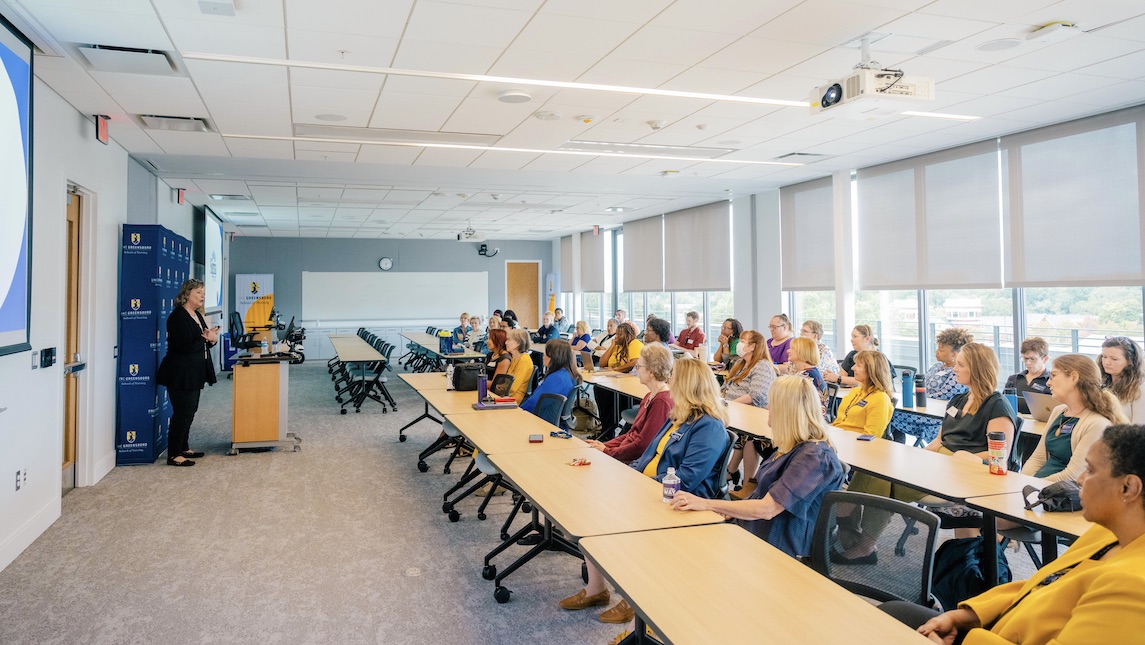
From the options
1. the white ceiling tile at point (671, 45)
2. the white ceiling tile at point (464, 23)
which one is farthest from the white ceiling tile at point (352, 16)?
the white ceiling tile at point (671, 45)

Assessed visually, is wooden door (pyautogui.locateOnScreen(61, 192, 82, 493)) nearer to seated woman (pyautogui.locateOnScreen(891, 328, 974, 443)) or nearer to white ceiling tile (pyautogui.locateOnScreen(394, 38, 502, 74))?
white ceiling tile (pyautogui.locateOnScreen(394, 38, 502, 74))

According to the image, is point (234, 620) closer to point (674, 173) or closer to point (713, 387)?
point (713, 387)

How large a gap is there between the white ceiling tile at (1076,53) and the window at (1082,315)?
267 centimetres

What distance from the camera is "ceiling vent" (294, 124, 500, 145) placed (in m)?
6.58

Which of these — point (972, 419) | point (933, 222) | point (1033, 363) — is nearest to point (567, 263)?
point (933, 222)

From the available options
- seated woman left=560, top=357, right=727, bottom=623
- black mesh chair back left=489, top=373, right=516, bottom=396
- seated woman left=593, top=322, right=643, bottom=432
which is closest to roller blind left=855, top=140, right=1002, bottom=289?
seated woman left=593, top=322, right=643, bottom=432

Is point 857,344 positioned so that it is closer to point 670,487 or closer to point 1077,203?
point 1077,203

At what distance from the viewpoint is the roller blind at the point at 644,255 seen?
13891 mm

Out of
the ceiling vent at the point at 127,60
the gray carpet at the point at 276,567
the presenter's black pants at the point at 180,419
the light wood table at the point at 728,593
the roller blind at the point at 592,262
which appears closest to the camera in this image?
the light wood table at the point at 728,593

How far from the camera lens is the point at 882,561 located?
2422 millimetres

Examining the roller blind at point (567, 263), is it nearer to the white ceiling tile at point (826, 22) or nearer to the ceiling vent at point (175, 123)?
the ceiling vent at point (175, 123)

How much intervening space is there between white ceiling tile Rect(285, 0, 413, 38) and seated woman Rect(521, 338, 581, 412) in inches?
101

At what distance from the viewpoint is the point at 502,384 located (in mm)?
5973

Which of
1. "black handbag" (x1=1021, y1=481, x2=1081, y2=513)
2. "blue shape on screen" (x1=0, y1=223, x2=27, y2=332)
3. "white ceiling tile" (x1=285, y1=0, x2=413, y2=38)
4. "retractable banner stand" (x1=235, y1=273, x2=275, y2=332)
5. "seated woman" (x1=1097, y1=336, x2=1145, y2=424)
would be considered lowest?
"black handbag" (x1=1021, y1=481, x2=1081, y2=513)
